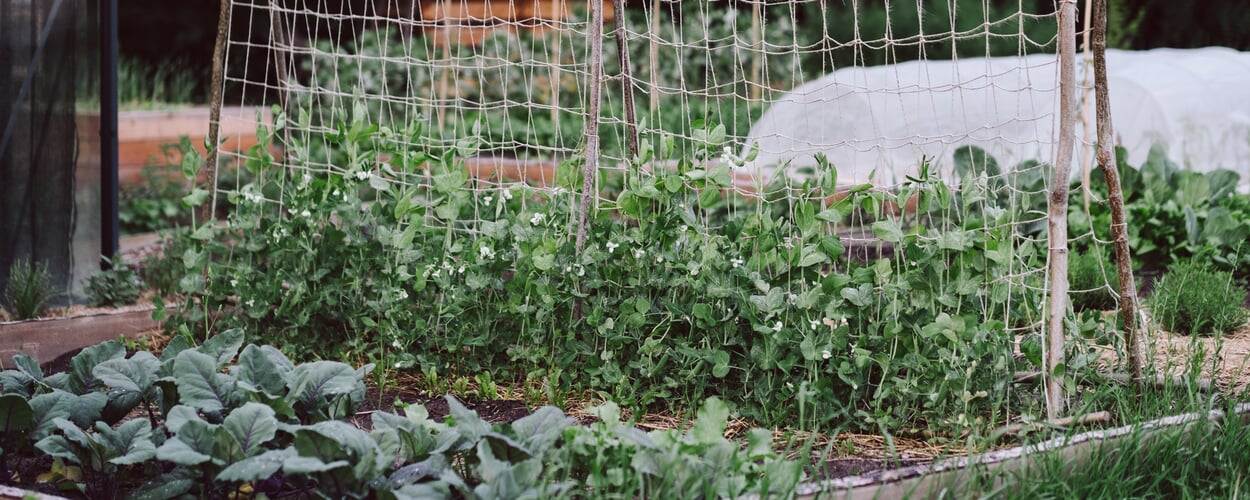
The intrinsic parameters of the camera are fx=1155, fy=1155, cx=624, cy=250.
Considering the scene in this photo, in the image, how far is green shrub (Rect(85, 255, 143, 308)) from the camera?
4363mm

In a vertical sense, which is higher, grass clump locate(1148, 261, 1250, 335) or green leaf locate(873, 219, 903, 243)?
green leaf locate(873, 219, 903, 243)

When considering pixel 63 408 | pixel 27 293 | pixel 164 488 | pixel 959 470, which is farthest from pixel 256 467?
pixel 27 293

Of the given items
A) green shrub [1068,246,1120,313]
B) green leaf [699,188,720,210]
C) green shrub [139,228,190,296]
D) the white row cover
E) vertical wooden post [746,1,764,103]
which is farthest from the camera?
the white row cover

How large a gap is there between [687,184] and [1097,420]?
3.87ft

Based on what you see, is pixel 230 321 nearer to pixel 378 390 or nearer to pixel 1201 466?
pixel 378 390

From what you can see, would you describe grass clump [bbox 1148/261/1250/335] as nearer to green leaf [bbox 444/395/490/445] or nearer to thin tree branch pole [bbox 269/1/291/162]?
green leaf [bbox 444/395/490/445]

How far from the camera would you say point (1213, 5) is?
10.1 metres

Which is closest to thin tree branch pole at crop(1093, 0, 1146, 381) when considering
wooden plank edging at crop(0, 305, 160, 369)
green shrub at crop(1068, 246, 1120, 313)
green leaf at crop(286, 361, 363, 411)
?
green shrub at crop(1068, 246, 1120, 313)

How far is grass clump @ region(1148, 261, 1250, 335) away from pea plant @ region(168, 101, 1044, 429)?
32.5 inches

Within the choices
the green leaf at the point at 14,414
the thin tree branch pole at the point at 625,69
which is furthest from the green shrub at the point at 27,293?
the thin tree branch pole at the point at 625,69

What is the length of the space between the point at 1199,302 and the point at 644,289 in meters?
1.92

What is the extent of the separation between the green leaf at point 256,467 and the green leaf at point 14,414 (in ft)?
1.91

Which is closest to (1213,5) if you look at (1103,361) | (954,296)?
(1103,361)

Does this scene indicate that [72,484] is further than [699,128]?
No
